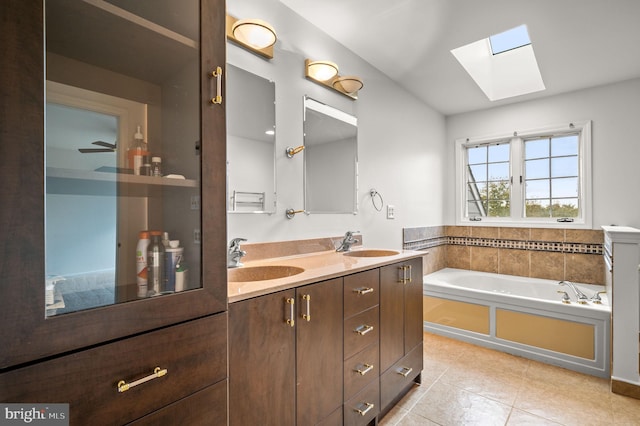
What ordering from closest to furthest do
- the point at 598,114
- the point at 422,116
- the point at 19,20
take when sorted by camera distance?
1. the point at 19,20
2. the point at 598,114
3. the point at 422,116

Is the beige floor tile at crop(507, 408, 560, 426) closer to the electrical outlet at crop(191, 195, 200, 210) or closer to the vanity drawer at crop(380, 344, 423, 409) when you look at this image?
the vanity drawer at crop(380, 344, 423, 409)

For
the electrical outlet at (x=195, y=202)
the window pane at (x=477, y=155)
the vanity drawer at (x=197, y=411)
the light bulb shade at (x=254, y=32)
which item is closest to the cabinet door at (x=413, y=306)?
the vanity drawer at (x=197, y=411)

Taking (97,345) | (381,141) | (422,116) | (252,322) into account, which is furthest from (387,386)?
(422,116)

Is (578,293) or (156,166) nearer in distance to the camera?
(156,166)

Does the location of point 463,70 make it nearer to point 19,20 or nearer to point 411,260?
point 411,260

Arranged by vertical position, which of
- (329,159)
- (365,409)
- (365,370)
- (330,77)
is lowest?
(365,409)

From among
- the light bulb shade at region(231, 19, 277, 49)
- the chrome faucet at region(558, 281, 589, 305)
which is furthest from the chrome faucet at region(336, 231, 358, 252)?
the chrome faucet at region(558, 281, 589, 305)

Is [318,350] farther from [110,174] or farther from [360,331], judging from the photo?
[110,174]

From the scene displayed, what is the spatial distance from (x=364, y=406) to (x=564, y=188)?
3261mm

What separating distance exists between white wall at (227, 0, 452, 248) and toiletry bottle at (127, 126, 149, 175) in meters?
0.79

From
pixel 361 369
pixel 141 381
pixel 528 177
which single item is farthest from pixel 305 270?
pixel 528 177

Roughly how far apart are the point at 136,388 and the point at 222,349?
0.78ft

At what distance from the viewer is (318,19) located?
2068 millimetres

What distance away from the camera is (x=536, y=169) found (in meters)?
3.51
